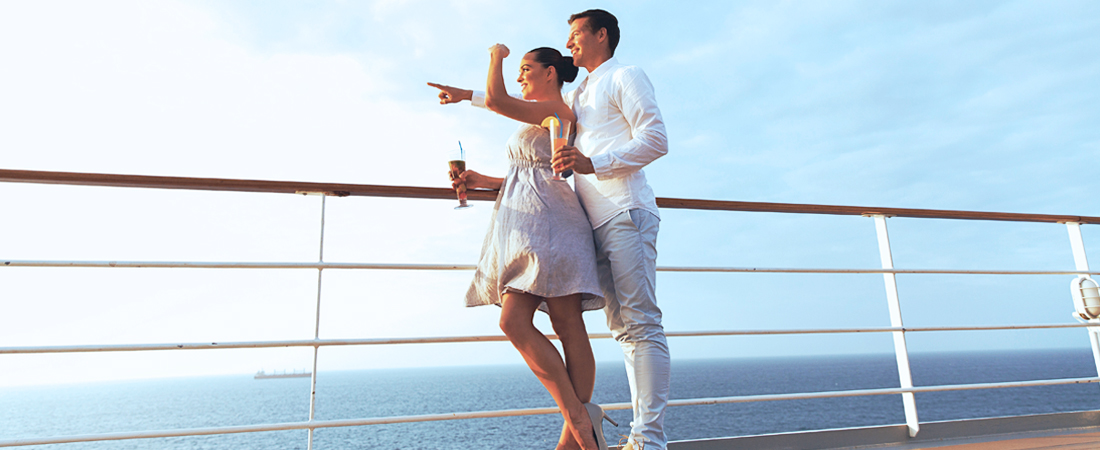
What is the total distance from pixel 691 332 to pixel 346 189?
1.08 metres

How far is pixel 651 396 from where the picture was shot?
4.15ft

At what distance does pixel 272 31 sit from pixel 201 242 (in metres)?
28.0

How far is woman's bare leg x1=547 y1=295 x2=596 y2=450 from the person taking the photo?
51.9 inches

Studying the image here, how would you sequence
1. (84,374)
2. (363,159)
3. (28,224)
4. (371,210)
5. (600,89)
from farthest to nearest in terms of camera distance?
(84,374)
(28,224)
(371,210)
(363,159)
(600,89)

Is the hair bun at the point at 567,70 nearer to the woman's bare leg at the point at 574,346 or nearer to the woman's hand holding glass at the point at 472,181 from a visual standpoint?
the woman's hand holding glass at the point at 472,181

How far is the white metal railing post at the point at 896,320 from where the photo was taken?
1.84 metres

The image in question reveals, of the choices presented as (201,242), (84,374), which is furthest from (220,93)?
(84,374)

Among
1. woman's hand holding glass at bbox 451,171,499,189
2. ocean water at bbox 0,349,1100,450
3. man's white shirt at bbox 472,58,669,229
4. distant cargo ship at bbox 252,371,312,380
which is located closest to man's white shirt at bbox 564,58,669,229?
man's white shirt at bbox 472,58,669,229

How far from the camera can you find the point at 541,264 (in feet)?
4.10

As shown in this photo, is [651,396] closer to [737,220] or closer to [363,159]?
[363,159]

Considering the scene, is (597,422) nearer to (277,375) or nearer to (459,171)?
(459,171)

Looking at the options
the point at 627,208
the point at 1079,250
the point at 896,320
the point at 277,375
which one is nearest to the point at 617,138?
the point at 627,208

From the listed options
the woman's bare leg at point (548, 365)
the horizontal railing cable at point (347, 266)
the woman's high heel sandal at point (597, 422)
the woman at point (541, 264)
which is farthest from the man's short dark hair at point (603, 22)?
the woman's high heel sandal at point (597, 422)

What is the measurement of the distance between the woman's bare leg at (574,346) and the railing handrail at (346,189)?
448 millimetres
